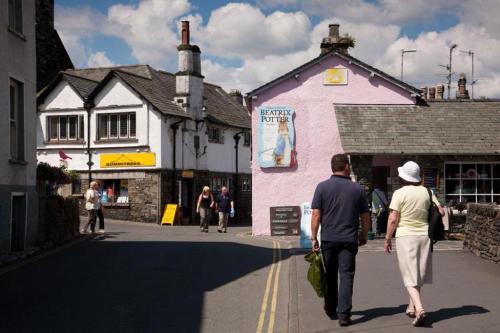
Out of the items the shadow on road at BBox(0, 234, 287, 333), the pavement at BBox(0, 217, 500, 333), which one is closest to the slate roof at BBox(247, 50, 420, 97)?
the shadow on road at BBox(0, 234, 287, 333)

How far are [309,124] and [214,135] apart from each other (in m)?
17.1

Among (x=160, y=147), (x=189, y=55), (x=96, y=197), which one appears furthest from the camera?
(x=189, y=55)

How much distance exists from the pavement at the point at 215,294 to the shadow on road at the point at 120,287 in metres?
0.02

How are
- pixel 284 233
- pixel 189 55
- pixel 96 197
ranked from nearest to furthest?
pixel 96 197, pixel 284 233, pixel 189 55

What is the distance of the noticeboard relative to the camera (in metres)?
26.1

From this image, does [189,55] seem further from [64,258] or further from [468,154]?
[64,258]

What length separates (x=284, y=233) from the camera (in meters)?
26.2

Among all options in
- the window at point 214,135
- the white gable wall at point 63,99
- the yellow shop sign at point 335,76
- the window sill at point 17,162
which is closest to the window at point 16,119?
the window sill at point 17,162

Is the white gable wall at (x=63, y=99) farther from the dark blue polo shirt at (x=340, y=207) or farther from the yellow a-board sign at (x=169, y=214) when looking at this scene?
the dark blue polo shirt at (x=340, y=207)

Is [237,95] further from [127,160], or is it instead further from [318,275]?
[318,275]

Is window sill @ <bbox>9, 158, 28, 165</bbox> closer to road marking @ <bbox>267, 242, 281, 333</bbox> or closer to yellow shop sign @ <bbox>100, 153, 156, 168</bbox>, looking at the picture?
road marking @ <bbox>267, 242, 281, 333</bbox>

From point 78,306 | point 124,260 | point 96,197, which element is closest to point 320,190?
point 78,306

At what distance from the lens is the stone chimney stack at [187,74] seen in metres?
39.2

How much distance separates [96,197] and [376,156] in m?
9.59
